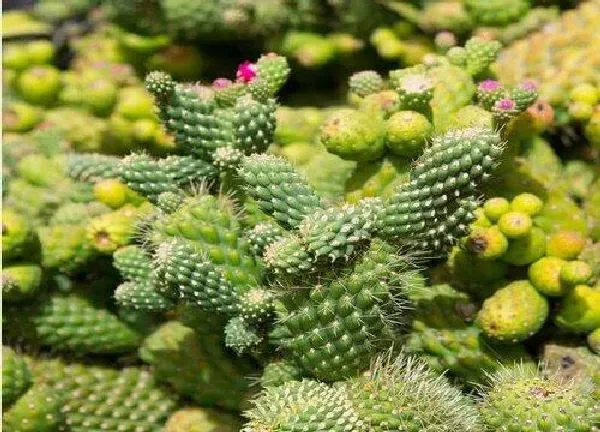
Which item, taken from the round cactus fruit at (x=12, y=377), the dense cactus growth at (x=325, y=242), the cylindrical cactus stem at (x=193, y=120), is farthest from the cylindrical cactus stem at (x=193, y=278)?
the round cactus fruit at (x=12, y=377)

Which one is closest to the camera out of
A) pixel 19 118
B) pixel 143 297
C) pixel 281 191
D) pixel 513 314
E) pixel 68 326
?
A: pixel 281 191

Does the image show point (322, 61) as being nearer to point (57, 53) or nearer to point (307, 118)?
point (307, 118)

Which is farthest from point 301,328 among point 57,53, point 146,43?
point 57,53

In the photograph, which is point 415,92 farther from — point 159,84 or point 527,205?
point 159,84

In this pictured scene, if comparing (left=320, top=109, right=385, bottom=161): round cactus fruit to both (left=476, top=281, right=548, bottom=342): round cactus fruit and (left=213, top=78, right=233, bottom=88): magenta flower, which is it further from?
(left=476, top=281, right=548, bottom=342): round cactus fruit

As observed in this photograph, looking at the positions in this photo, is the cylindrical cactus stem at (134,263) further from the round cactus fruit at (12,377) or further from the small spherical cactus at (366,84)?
the small spherical cactus at (366,84)

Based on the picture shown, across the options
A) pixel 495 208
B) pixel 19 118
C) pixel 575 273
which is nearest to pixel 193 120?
pixel 495 208
